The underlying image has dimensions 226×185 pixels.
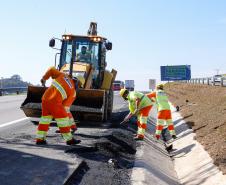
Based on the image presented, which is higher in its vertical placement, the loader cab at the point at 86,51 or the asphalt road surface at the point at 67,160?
the loader cab at the point at 86,51

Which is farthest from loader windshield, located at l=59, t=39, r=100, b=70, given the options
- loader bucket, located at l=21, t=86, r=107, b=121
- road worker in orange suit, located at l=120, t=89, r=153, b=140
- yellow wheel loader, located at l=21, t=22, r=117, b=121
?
road worker in orange suit, located at l=120, t=89, r=153, b=140

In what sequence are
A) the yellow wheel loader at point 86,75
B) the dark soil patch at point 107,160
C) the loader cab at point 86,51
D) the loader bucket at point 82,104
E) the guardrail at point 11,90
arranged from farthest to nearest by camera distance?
the guardrail at point 11,90 < the loader cab at point 86,51 < the yellow wheel loader at point 86,75 < the loader bucket at point 82,104 < the dark soil patch at point 107,160

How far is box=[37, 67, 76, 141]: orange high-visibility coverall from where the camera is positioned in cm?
983

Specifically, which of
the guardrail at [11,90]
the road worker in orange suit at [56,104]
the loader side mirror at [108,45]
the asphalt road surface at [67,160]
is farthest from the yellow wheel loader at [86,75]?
the guardrail at [11,90]

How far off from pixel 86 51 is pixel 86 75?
1.10 m

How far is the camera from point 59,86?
10.0 metres

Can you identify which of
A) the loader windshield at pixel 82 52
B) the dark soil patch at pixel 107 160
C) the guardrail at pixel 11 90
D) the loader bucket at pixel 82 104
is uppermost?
the loader windshield at pixel 82 52

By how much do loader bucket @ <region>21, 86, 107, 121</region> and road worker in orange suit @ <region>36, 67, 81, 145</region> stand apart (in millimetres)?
3946

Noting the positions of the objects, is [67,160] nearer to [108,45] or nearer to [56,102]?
[56,102]

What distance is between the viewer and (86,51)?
1625cm

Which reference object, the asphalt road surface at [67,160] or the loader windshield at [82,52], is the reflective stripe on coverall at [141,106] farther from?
the loader windshield at [82,52]

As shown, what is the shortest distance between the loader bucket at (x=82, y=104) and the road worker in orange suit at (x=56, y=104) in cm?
395

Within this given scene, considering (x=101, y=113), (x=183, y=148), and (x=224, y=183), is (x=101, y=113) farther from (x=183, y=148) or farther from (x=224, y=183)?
(x=224, y=183)

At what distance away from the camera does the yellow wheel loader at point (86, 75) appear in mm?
14366
